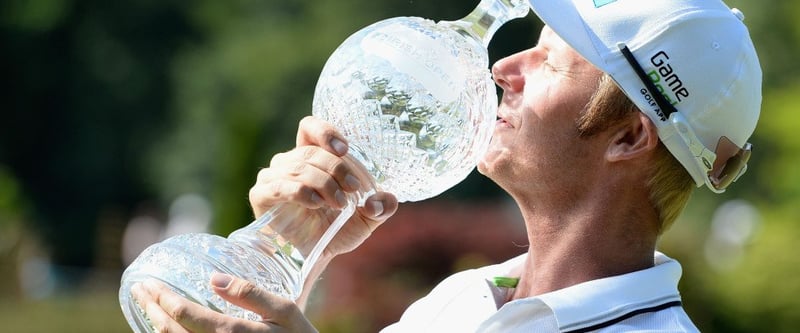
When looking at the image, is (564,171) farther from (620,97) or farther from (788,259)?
(788,259)

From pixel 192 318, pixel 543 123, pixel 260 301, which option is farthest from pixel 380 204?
pixel 192 318

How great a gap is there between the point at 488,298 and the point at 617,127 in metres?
0.55

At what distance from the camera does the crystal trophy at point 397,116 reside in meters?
Result: 3.23

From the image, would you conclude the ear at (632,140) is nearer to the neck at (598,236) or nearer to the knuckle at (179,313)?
the neck at (598,236)

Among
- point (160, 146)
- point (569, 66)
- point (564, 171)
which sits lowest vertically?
point (160, 146)

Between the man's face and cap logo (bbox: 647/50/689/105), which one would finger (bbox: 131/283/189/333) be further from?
cap logo (bbox: 647/50/689/105)

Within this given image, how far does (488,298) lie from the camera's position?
3590 millimetres

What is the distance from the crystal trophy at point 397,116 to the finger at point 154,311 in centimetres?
22

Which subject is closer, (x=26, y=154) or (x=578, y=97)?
(x=578, y=97)

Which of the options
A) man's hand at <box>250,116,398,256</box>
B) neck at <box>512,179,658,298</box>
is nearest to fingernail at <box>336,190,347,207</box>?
man's hand at <box>250,116,398,256</box>

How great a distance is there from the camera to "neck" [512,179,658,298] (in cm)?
350

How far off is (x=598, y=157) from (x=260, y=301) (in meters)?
1.03

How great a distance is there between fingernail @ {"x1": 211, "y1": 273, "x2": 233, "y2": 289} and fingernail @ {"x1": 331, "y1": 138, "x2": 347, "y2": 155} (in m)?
0.43

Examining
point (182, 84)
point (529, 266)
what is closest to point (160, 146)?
point (182, 84)
